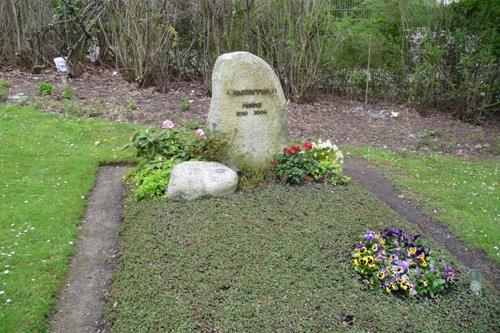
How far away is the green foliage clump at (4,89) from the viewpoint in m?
9.66

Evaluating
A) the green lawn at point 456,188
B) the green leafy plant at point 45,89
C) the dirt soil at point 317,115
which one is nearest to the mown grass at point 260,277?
the green lawn at point 456,188

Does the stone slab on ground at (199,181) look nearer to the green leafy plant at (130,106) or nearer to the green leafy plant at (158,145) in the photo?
the green leafy plant at (158,145)

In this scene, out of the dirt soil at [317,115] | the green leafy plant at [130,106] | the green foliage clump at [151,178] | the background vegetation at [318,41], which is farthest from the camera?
the background vegetation at [318,41]


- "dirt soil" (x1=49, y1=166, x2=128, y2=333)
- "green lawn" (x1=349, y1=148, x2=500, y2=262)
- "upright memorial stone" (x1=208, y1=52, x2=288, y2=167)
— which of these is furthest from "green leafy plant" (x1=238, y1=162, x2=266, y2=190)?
"green lawn" (x1=349, y1=148, x2=500, y2=262)

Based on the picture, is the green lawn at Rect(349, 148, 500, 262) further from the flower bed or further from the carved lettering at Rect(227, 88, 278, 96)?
the carved lettering at Rect(227, 88, 278, 96)

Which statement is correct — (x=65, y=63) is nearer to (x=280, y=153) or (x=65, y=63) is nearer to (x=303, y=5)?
(x=303, y=5)

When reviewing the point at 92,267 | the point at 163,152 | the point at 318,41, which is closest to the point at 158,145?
the point at 163,152

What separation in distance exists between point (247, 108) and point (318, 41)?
15.2 feet

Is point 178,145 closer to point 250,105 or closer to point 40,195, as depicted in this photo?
point 250,105

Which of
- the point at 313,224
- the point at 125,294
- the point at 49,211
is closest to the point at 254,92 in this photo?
the point at 313,224

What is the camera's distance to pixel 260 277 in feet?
13.4

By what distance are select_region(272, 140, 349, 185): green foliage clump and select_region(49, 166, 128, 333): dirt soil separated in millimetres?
2053


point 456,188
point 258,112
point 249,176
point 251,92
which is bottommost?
point 456,188

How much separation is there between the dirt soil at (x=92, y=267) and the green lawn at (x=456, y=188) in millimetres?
3774
